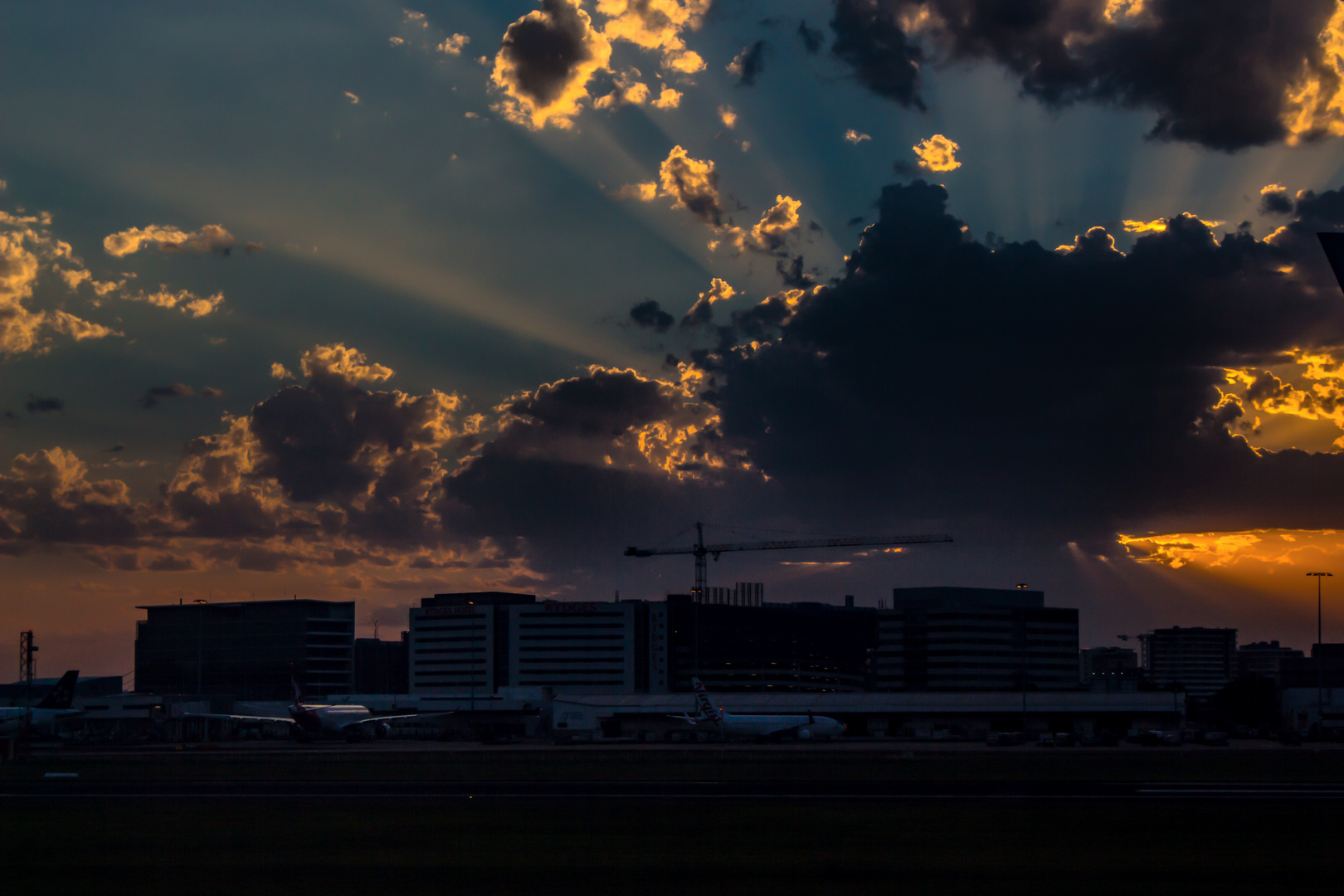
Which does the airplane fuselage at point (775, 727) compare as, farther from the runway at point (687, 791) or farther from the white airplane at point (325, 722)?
the runway at point (687, 791)

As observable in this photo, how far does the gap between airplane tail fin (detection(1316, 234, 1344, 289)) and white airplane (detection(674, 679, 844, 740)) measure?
126637 millimetres

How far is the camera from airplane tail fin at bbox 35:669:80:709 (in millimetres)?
151125

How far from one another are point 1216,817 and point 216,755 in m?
90.4

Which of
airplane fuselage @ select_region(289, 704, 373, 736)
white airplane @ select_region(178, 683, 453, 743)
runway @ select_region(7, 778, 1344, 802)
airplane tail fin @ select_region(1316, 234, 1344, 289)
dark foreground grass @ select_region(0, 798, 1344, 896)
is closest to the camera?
airplane tail fin @ select_region(1316, 234, 1344, 289)

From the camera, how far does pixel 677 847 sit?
109 ft

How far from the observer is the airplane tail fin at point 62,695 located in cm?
15112

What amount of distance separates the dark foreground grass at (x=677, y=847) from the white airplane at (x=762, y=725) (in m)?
98.0

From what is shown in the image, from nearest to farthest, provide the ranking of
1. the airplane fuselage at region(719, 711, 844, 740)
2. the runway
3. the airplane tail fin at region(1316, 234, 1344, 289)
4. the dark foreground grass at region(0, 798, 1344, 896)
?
the airplane tail fin at region(1316, 234, 1344, 289), the dark foreground grass at region(0, 798, 1344, 896), the runway, the airplane fuselage at region(719, 711, 844, 740)

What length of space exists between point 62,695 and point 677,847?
143287mm

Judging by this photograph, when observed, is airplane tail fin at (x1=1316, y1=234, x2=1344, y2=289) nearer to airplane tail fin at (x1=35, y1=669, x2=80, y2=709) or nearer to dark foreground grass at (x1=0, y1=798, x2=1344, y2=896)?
dark foreground grass at (x1=0, y1=798, x2=1344, y2=896)

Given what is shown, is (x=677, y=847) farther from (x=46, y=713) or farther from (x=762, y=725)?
(x=46, y=713)

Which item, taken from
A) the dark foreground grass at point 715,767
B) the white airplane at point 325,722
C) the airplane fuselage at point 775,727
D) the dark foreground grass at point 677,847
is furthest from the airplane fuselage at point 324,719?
the dark foreground grass at point 677,847

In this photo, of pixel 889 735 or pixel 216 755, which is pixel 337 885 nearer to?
pixel 216 755

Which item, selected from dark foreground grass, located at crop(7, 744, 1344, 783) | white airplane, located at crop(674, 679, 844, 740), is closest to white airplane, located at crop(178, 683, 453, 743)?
dark foreground grass, located at crop(7, 744, 1344, 783)
